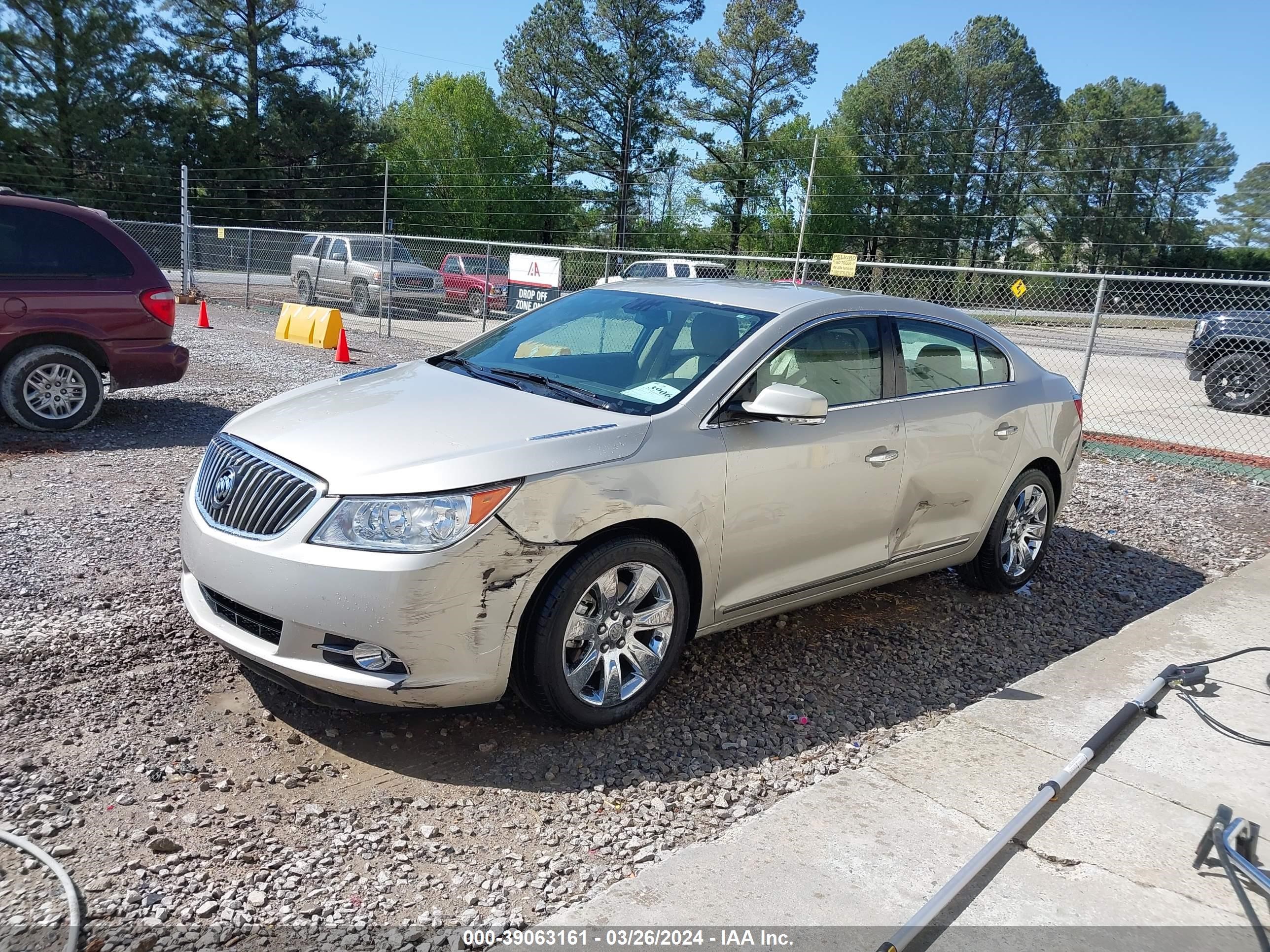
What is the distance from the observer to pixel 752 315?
4.32 m

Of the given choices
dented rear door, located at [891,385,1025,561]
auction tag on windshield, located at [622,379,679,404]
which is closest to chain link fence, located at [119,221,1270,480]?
dented rear door, located at [891,385,1025,561]

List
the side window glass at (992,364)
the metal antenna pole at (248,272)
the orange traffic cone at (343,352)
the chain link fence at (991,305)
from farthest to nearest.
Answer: the metal antenna pole at (248,272) < the orange traffic cone at (343,352) < the chain link fence at (991,305) < the side window glass at (992,364)

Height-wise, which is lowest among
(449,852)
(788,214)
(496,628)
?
(449,852)

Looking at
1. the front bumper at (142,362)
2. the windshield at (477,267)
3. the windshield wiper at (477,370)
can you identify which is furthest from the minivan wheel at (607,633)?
the windshield at (477,267)

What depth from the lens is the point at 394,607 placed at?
10.1 feet

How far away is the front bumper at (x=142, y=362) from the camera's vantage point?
7.81 m

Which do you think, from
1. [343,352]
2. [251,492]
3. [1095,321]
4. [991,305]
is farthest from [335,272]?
[251,492]

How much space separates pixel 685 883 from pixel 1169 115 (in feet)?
217

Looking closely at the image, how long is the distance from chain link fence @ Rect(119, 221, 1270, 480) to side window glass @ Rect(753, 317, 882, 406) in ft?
15.6

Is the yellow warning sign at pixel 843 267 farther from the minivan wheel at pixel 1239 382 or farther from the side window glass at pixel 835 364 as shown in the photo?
the side window glass at pixel 835 364

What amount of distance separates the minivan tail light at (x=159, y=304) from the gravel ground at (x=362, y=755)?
2.50 metres

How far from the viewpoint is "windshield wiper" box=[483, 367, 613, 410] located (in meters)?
3.87

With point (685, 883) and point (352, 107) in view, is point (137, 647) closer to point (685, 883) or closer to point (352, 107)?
point (685, 883)

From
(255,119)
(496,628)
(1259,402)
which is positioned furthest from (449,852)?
(255,119)
